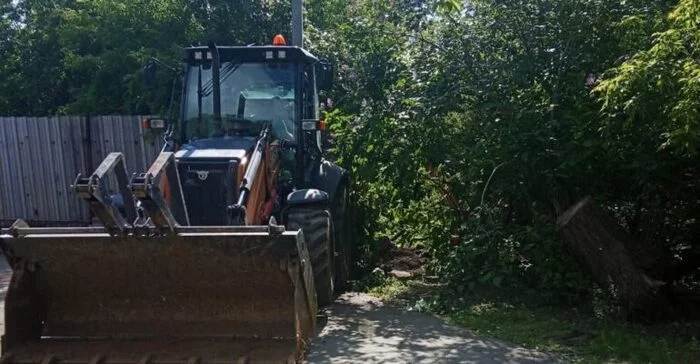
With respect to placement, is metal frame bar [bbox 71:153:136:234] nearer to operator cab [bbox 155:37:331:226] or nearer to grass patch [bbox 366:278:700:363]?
operator cab [bbox 155:37:331:226]

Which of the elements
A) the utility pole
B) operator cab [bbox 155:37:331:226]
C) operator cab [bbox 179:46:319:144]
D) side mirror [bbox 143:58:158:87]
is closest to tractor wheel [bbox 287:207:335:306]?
operator cab [bbox 155:37:331:226]

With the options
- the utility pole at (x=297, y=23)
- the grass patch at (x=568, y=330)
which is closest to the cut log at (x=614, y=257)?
the grass patch at (x=568, y=330)

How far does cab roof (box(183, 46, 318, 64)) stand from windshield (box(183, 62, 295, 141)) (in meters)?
0.07

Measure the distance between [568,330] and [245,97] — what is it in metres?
4.23

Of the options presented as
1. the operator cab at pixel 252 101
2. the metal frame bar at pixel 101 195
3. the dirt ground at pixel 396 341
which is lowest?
the dirt ground at pixel 396 341

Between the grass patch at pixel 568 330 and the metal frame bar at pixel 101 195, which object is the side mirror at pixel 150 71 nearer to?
the metal frame bar at pixel 101 195

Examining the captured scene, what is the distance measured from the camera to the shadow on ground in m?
7.37

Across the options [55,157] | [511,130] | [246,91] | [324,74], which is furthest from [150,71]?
[55,157]

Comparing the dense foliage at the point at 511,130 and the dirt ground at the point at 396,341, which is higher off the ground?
the dense foliage at the point at 511,130

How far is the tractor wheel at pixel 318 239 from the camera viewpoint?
329 inches

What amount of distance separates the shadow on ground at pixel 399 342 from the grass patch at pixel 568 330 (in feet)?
0.77

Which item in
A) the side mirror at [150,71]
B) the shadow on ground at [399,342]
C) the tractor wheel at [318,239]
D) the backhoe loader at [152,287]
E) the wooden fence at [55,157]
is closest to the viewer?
the backhoe loader at [152,287]

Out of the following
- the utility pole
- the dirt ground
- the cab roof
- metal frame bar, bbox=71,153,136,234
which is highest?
the utility pole

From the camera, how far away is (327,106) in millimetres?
12047
